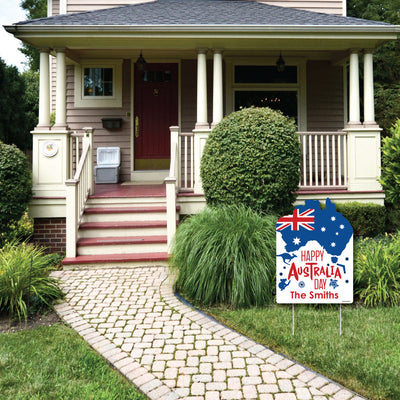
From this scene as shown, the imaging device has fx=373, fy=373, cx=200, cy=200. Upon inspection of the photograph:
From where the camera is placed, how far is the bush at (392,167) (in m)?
5.11

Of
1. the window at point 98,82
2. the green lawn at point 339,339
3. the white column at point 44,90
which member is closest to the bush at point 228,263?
the green lawn at point 339,339

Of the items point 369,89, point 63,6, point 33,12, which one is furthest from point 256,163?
point 33,12

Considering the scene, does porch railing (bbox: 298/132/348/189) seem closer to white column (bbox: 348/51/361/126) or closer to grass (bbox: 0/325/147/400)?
white column (bbox: 348/51/361/126)

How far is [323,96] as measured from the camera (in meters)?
8.32

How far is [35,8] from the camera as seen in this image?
24.0 metres

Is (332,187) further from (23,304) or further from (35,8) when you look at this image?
(35,8)

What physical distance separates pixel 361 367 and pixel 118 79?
7.22 metres

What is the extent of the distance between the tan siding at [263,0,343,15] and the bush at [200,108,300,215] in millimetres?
5100

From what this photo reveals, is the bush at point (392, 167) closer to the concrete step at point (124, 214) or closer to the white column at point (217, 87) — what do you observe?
the white column at point (217, 87)

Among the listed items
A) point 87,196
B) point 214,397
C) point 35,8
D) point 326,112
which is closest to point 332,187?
point 326,112

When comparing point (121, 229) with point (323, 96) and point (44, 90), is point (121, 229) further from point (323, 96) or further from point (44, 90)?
point (323, 96)

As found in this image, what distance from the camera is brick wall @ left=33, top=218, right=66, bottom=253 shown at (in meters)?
5.90

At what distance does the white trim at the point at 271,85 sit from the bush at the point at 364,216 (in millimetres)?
2885

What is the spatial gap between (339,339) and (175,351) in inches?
50.0
